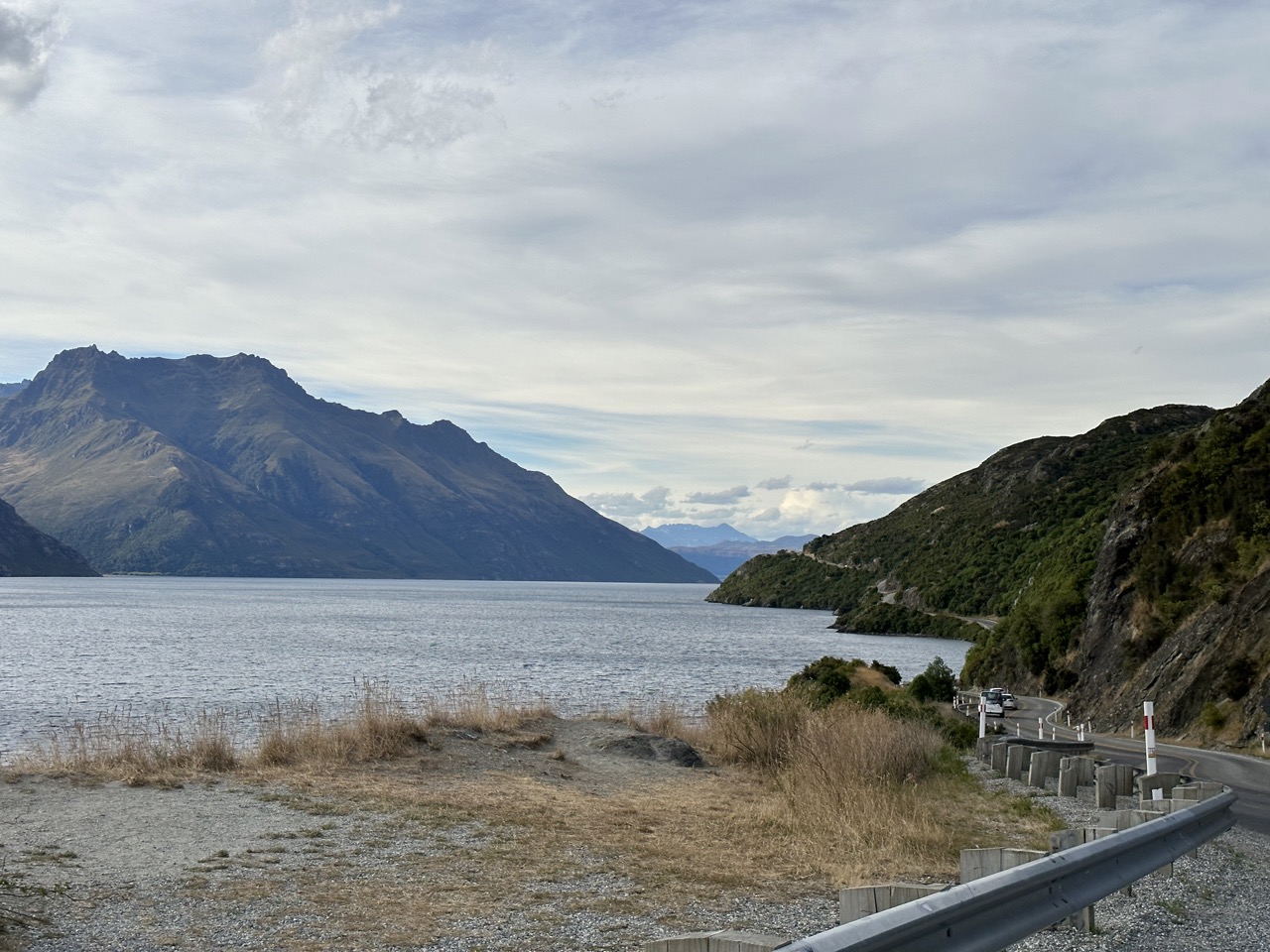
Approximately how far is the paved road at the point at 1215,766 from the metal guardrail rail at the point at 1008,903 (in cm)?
724

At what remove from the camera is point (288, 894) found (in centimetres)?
949

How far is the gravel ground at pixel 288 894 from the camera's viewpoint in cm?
780

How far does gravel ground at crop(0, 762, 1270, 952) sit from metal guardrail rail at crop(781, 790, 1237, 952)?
1.57 feet

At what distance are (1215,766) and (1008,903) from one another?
1896 centimetres

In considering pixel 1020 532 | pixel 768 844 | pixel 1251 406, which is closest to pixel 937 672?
pixel 1251 406

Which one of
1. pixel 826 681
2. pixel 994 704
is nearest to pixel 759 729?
pixel 826 681

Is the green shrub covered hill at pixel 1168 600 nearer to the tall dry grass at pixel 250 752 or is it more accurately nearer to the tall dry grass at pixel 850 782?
the tall dry grass at pixel 850 782

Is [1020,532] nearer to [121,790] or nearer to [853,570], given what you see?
[853,570]

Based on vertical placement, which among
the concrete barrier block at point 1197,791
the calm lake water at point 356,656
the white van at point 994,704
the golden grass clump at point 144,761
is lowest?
the calm lake water at point 356,656

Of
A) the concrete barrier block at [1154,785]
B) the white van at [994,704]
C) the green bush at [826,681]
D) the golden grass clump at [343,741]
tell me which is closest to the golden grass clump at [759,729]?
the green bush at [826,681]

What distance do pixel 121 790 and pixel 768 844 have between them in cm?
894

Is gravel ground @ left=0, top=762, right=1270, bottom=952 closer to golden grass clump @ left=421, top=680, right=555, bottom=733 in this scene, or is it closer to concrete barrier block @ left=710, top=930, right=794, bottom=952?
concrete barrier block @ left=710, top=930, right=794, bottom=952

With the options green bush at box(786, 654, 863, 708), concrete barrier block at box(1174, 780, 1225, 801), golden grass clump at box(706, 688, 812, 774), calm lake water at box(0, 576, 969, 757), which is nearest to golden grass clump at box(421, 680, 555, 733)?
golden grass clump at box(706, 688, 812, 774)

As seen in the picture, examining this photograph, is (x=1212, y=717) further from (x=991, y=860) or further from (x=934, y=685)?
(x=991, y=860)
